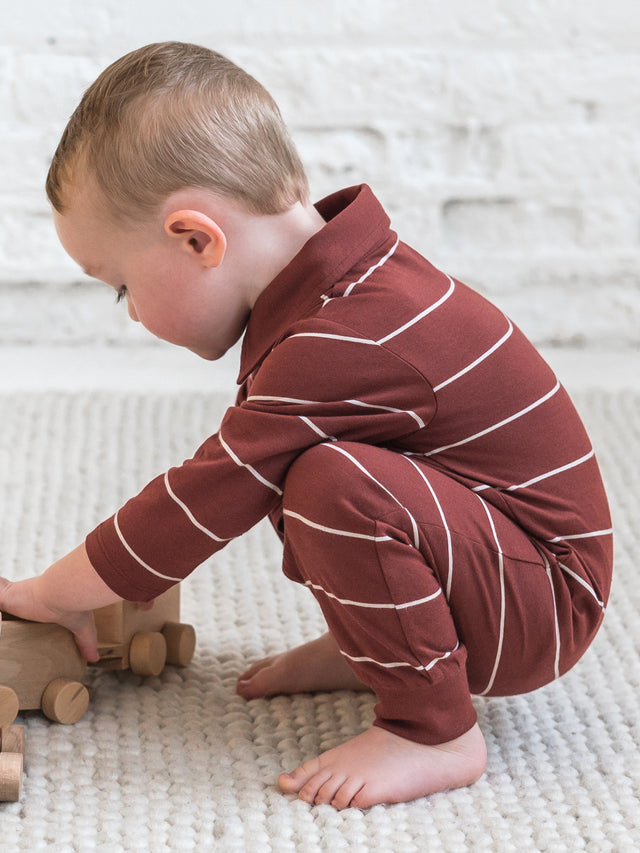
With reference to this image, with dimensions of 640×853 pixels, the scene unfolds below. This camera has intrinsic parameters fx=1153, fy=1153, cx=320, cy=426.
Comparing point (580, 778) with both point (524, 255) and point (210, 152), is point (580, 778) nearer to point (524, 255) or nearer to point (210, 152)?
point (210, 152)

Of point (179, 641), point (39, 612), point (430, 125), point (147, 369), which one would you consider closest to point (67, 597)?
point (39, 612)

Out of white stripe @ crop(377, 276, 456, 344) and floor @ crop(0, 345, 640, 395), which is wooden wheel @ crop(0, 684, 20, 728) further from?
floor @ crop(0, 345, 640, 395)

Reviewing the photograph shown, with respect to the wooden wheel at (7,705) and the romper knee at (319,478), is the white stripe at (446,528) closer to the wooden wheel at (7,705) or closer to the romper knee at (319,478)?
the romper knee at (319,478)

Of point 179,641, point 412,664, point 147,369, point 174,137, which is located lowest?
point 147,369

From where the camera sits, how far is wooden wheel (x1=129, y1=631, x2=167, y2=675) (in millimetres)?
812

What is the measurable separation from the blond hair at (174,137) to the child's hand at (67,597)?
23 centimetres

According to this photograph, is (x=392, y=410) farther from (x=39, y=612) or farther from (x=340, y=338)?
(x=39, y=612)

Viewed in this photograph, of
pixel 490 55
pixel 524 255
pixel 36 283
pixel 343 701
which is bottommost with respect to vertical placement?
pixel 36 283

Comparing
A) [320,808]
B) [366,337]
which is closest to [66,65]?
[366,337]

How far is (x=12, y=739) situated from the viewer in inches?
28.1

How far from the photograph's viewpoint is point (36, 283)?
1538 millimetres

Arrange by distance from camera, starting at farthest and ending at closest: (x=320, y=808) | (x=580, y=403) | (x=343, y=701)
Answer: (x=580, y=403)
(x=343, y=701)
(x=320, y=808)

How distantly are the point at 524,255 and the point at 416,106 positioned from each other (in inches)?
9.8

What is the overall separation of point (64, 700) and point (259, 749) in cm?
13
